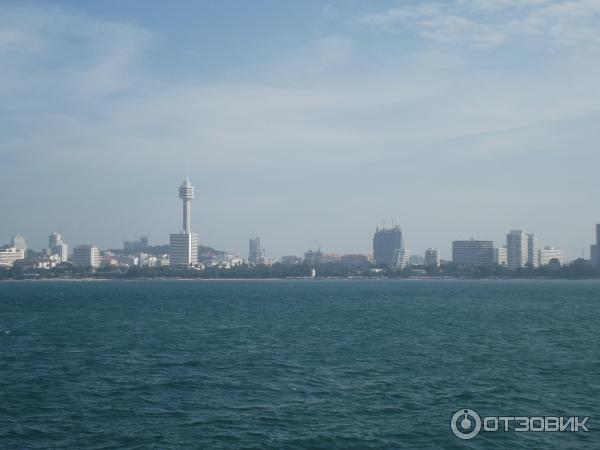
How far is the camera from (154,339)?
4859cm

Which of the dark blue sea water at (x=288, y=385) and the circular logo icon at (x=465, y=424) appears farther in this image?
the circular logo icon at (x=465, y=424)

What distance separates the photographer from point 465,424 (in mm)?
23500

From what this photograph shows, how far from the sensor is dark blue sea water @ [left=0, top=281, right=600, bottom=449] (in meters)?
22.2

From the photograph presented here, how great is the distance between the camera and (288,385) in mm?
30250

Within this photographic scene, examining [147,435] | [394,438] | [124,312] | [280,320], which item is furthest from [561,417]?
[124,312]

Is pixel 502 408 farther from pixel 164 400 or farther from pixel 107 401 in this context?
pixel 107 401

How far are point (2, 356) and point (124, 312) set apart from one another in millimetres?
39257

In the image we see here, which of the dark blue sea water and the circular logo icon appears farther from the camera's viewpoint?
the circular logo icon

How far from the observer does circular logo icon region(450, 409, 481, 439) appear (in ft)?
73.9

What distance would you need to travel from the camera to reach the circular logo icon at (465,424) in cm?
2252

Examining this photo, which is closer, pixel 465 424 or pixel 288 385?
pixel 465 424

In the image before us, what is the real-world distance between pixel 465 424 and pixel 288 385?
886 cm

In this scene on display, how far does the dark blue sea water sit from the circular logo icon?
1.18 ft

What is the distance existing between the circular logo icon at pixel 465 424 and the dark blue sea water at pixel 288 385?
360 mm
